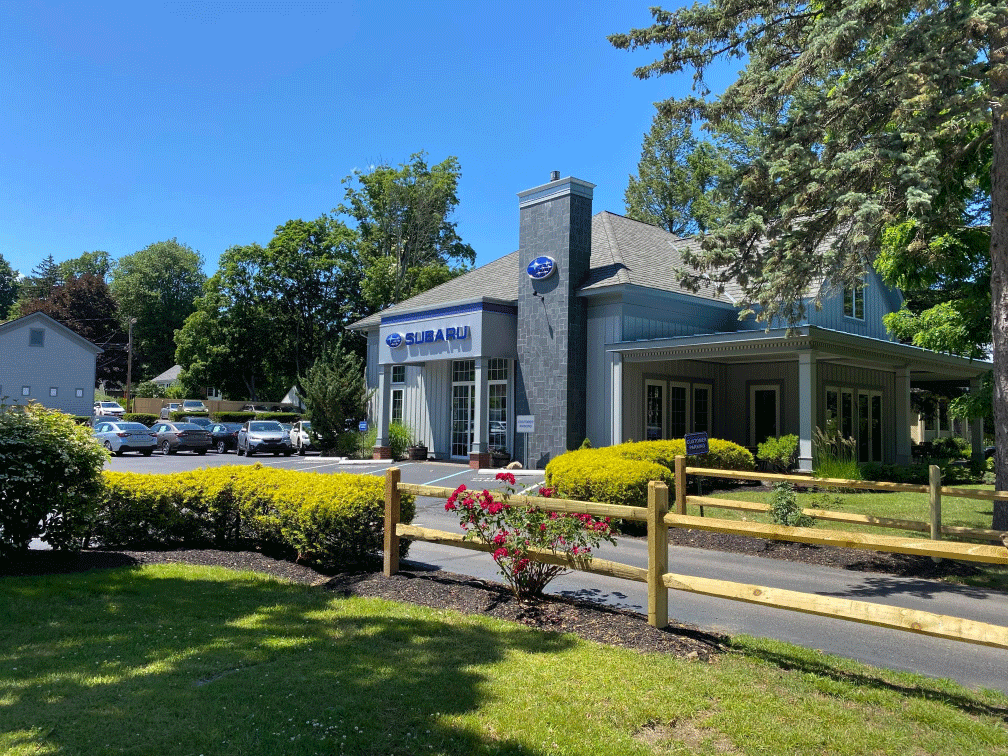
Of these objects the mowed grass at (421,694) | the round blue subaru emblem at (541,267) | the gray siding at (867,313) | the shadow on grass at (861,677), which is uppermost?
the round blue subaru emblem at (541,267)

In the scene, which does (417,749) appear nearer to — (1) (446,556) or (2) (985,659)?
(2) (985,659)

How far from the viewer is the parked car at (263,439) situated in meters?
31.1

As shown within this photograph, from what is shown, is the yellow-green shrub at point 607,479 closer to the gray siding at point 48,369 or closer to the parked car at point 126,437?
the parked car at point 126,437

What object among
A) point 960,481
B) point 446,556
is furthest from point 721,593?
point 960,481

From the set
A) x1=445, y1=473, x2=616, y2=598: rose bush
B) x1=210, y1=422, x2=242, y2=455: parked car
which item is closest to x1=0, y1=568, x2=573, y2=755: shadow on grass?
x1=445, y1=473, x2=616, y2=598: rose bush

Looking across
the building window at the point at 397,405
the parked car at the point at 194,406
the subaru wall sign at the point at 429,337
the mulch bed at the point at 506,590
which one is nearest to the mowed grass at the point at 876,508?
the mulch bed at the point at 506,590

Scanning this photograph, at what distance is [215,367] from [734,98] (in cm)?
4772

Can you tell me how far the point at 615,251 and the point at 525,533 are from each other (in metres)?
16.9

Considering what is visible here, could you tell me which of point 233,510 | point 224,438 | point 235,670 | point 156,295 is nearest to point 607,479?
point 233,510

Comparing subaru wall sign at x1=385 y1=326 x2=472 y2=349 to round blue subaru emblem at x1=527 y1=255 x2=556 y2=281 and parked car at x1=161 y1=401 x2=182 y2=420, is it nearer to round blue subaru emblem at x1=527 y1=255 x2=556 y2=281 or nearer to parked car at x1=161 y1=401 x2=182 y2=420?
round blue subaru emblem at x1=527 y1=255 x2=556 y2=281

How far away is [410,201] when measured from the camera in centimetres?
4928

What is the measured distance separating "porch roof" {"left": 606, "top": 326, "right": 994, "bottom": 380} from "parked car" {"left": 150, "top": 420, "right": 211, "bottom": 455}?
68.2ft

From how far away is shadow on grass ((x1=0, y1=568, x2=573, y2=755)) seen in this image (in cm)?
380

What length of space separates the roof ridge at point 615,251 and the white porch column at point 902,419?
8.86 meters
